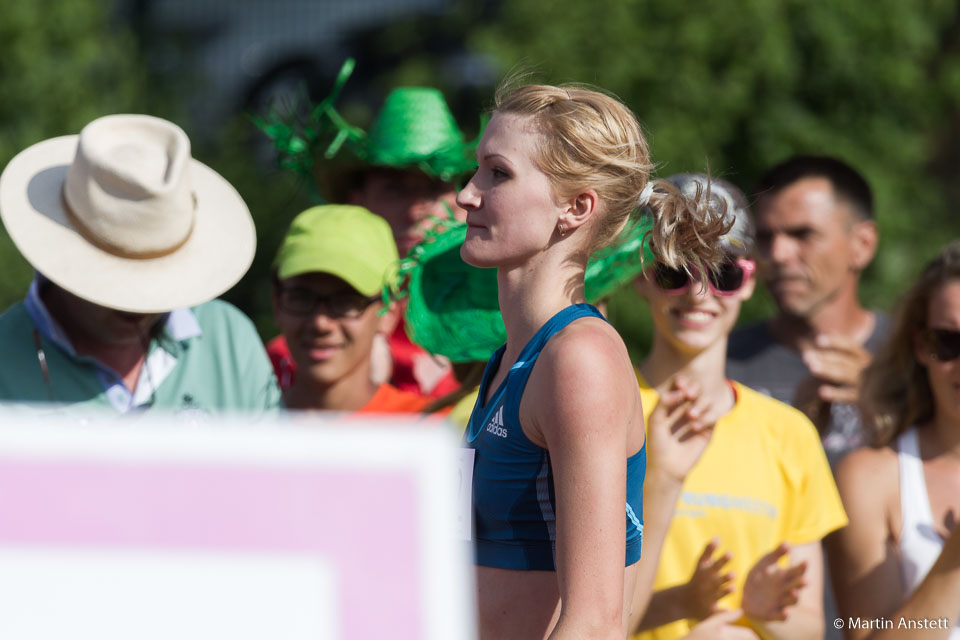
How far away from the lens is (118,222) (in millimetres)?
2629

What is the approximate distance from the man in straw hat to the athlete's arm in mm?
1268

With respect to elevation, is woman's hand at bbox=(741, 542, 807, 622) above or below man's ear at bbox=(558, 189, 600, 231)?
below

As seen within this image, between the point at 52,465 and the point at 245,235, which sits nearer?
the point at 52,465

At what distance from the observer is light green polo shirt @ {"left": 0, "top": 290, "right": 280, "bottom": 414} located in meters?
2.63

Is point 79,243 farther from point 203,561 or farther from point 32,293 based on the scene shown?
point 203,561

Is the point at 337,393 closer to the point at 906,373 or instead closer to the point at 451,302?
the point at 451,302

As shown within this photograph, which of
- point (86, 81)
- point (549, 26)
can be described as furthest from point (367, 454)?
point (86, 81)

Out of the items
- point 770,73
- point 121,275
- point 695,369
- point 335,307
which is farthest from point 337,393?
point 770,73

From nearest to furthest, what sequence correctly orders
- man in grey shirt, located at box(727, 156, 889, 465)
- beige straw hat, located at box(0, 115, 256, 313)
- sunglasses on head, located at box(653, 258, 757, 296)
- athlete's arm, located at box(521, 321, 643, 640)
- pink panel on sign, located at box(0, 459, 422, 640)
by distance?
pink panel on sign, located at box(0, 459, 422, 640) < athlete's arm, located at box(521, 321, 643, 640) < beige straw hat, located at box(0, 115, 256, 313) < sunglasses on head, located at box(653, 258, 757, 296) < man in grey shirt, located at box(727, 156, 889, 465)

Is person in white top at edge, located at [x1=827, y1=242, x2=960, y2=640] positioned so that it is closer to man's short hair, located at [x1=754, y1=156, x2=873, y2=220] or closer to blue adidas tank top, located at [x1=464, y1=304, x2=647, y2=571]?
man's short hair, located at [x1=754, y1=156, x2=873, y2=220]

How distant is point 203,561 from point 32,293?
6.50ft

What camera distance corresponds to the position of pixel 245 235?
2.92 metres

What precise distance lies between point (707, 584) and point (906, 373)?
3.51 ft

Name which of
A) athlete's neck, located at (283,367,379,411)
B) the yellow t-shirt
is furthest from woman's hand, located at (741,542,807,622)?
athlete's neck, located at (283,367,379,411)
